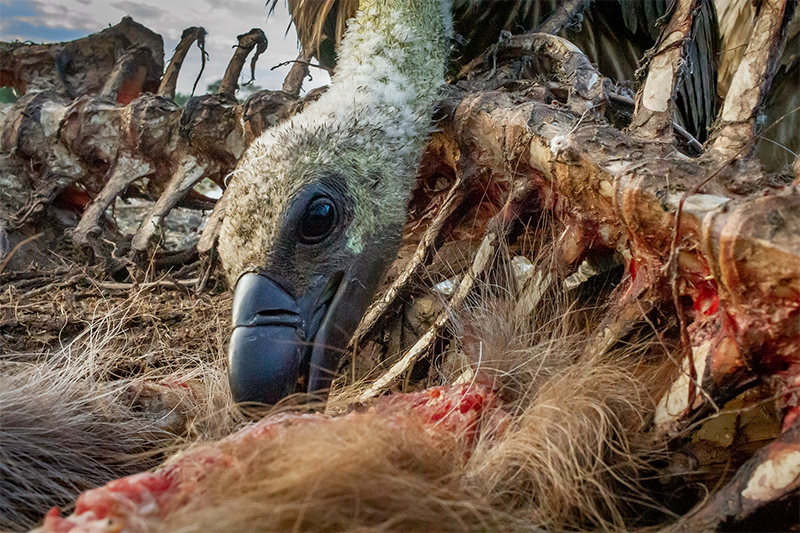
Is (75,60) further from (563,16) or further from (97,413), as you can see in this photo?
(97,413)

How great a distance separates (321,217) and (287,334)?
1.20 feet

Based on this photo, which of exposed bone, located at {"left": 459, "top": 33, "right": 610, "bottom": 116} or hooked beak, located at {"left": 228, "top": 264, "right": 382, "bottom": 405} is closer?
hooked beak, located at {"left": 228, "top": 264, "right": 382, "bottom": 405}

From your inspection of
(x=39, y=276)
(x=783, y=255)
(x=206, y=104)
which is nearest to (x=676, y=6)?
(x=783, y=255)

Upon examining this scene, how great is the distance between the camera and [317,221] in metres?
1.64

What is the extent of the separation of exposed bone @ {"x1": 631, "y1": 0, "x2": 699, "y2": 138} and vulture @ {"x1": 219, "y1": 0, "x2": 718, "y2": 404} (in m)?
0.08

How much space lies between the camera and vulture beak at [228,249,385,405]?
139 cm

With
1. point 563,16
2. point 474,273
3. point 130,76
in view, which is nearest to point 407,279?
point 474,273

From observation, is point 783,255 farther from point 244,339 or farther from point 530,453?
point 244,339

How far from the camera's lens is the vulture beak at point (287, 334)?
1.39 m

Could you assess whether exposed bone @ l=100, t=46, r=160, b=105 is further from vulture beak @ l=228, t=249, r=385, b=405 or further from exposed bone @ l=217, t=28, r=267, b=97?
vulture beak @ l=228, t=249, r=385, b=405

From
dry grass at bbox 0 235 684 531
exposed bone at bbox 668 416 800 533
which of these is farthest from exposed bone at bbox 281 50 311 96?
exposed bone at bbox 668 416 800 533

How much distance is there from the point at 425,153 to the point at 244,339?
1061 mm

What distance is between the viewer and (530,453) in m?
1.12

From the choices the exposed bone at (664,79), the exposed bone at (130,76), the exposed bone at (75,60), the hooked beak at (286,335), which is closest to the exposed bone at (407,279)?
the hooked beak at (286,335)
